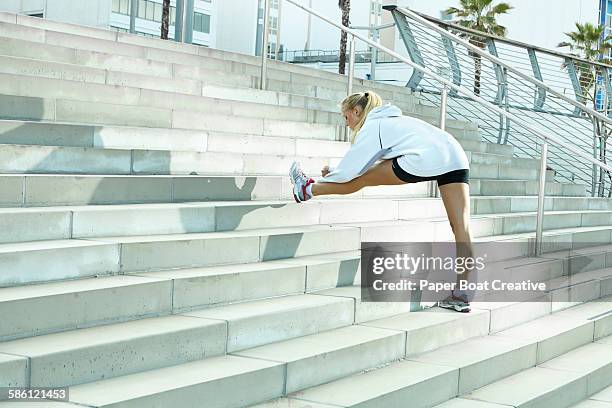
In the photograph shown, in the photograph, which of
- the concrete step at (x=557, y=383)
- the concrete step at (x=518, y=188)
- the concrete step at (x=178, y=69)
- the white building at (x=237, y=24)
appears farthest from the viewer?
the white building at (x=237, y=24)

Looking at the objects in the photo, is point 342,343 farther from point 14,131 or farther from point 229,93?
point 229,93

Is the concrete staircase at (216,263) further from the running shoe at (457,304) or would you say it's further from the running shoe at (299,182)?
the running shoe at (299,182)

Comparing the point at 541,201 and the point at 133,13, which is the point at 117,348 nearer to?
the point at 541,201

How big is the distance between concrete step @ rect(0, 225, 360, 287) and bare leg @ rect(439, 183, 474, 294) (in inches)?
33.1

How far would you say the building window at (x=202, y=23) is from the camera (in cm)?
5522

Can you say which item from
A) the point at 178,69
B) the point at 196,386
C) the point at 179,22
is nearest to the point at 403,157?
the point at 196,386

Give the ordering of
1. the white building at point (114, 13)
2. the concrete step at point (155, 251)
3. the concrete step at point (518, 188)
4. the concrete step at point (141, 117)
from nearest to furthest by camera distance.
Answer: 1. the concrete step at point (155, 251)
2. the concrete step at point (141, 117)
3. the concrete step at point (518, 188)
4. the white building at point (114, 13)

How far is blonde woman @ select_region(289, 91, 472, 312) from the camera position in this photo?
4.96 m

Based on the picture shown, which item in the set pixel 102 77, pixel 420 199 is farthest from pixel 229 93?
pixel 420 199

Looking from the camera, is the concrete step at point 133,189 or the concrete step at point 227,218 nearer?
the concrete step at point 227,218

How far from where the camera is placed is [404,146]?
498 centimetres

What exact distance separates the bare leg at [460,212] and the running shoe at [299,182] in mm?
852

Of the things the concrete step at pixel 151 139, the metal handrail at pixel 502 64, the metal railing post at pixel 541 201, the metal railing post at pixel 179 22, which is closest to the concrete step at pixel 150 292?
the concrete step at pixel 151 139

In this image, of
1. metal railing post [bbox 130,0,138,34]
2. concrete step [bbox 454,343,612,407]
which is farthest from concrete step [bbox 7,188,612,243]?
metal railing post [bbox 130,0,138,34]
